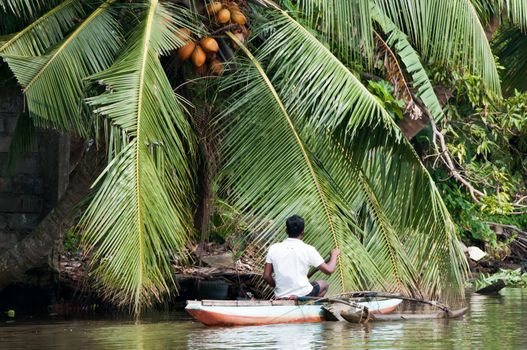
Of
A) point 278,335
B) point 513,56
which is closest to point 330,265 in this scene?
point 278,335

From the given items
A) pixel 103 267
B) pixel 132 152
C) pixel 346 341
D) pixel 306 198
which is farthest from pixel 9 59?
pixel 346 341

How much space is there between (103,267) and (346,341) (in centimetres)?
248

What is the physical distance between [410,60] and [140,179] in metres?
4.20

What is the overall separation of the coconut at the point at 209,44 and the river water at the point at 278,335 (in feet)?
10.1

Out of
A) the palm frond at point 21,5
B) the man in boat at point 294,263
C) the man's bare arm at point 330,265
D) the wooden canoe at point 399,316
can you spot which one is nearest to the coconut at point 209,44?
the palm frond at point 21,5

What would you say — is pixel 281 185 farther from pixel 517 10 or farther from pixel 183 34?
pixel 517 10

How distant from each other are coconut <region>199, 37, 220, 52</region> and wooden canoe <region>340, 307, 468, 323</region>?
336cm

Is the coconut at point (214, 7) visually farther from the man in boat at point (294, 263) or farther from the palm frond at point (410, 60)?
the man in boat at point (294, 263)

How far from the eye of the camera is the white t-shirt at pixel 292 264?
1216cm

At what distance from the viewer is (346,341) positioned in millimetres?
10500

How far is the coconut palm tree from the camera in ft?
39.3

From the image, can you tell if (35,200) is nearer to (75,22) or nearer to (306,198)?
(75,22)

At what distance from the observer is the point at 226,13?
13.4 m

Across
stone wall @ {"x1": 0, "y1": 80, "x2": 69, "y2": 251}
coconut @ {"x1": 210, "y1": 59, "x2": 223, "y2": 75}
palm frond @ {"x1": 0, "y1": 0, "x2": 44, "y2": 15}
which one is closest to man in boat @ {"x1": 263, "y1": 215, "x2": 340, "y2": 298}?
coconut @ {"x1": 210, "y1": 59, "x2": 223, "y2": 75}
